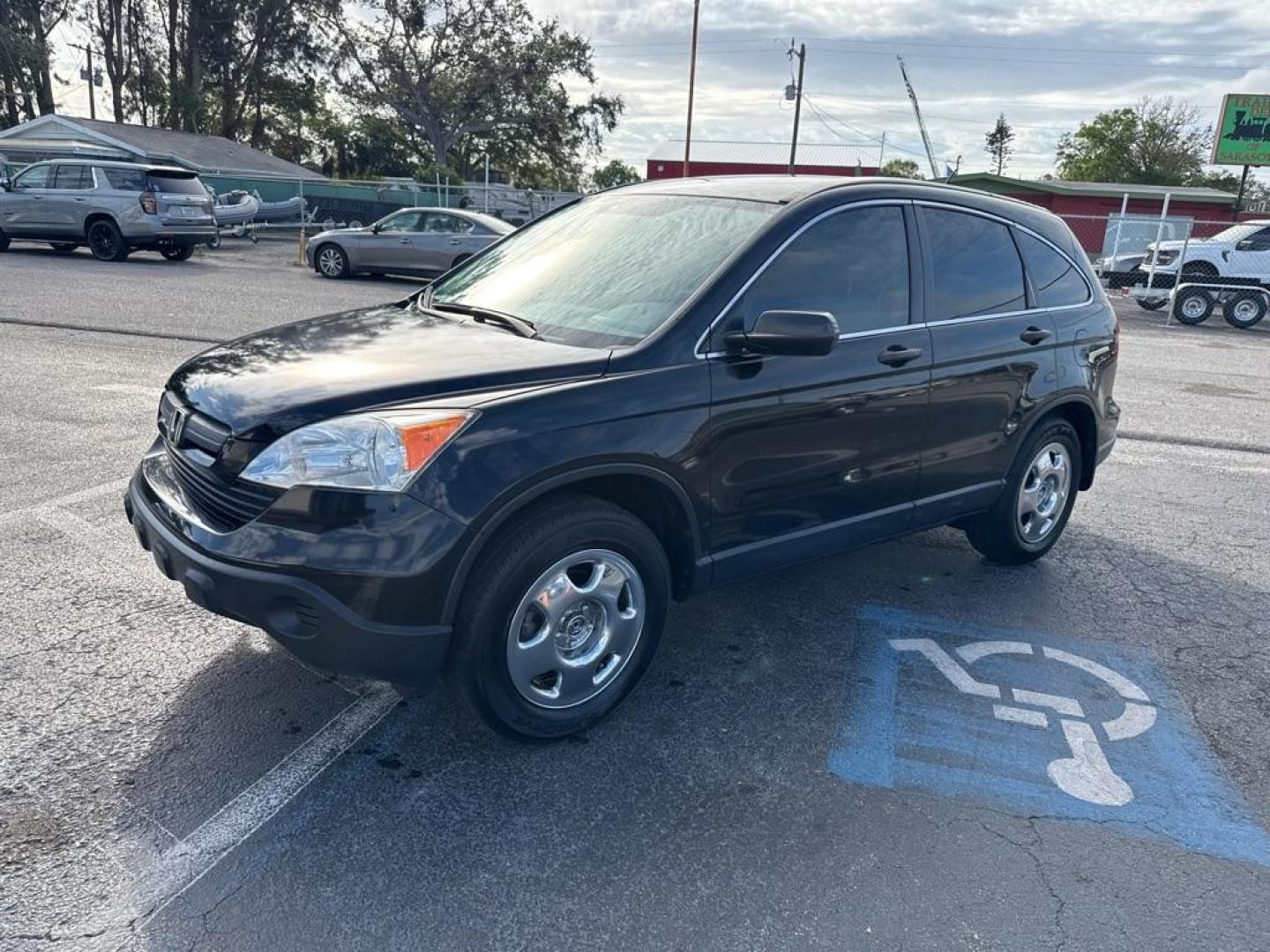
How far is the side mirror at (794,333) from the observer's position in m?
3.18

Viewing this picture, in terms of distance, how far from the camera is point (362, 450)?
8.97 ft

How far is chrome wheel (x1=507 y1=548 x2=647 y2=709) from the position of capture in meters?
2.99

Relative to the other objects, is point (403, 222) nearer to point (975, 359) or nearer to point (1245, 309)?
point (1245, 309)

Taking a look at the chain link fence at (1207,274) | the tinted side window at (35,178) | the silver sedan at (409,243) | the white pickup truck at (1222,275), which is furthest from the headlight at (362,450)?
the tinted side window at (35,178)

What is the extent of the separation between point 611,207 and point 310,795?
2.67 meters

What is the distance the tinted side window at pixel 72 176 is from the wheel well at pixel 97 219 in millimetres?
577

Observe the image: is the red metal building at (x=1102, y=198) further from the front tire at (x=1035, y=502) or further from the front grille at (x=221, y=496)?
the front grille at (x=221, y=496)

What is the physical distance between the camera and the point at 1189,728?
3.48 m

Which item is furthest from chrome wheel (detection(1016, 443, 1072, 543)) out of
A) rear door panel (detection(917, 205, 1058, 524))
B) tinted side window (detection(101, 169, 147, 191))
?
tinted side window (detection(101, 169, 147, 191))

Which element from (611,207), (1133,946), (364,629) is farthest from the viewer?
(611,207)

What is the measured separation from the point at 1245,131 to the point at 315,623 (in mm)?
40489

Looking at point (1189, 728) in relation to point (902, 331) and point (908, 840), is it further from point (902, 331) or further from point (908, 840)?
point (902, 331)

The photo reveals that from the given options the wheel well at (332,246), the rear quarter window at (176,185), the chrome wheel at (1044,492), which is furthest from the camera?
the wheel well at (332,246)

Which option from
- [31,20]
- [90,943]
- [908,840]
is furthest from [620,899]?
[31,20]
